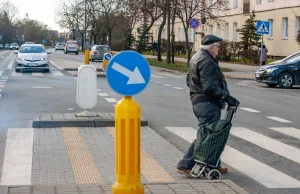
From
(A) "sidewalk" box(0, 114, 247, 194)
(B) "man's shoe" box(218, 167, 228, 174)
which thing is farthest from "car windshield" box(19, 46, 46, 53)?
(B) "man's shoe" box(218, 167, 228, 174)

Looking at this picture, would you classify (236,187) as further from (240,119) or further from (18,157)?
(240,119)

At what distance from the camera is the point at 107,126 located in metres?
12.2

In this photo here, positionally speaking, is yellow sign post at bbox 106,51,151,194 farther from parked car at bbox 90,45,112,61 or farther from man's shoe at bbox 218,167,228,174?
parked car at bbox 90,45,112,61

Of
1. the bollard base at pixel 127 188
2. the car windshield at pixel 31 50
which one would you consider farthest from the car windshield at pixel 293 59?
the bollard base at pixel 127 188

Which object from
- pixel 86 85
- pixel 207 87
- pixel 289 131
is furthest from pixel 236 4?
pixel 207 87

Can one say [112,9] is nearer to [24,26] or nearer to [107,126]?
[107,126]

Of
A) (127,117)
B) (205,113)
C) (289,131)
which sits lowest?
(289,131)

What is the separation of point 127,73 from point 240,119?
8393 millimetres

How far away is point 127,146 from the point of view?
611 cm

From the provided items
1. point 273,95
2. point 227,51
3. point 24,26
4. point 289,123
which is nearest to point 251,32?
point 227,51

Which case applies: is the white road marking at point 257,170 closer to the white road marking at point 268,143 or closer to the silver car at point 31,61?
the white road marking at point 268,143

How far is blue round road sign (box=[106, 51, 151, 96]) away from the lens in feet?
20.3

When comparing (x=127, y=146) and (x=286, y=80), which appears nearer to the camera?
(x=127, y=146)

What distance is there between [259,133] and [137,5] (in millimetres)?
34511
